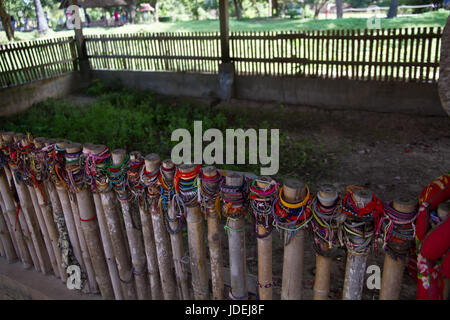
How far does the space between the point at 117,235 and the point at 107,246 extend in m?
0.19

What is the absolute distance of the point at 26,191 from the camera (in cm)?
310

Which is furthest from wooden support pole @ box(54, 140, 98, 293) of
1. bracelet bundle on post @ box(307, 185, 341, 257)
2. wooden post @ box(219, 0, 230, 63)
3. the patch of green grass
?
wooden post @ box(219, 0, 230, 63)

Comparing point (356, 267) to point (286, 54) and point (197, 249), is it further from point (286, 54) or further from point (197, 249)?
point (286, 54)

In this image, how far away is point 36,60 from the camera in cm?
1059

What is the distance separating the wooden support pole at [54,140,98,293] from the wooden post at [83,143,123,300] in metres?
0.21

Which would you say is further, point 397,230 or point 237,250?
point 237,250

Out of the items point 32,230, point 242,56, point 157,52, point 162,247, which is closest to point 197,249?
point 162,247

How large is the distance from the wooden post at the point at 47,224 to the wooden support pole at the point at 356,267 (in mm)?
2382

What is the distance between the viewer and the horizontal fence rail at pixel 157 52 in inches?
387

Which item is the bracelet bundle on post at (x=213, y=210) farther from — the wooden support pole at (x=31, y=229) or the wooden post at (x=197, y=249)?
the wooden support pole at (x=31, y=229)

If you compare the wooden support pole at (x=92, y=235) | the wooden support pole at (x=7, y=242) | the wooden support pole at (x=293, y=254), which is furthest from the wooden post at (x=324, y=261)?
the wooden support pole at (x=7, y=242)

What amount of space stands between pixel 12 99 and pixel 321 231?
34.5 feet

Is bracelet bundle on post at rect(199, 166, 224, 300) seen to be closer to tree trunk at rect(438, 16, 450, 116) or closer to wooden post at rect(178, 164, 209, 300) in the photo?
wooden post at rect(178, 164, 209, 300)

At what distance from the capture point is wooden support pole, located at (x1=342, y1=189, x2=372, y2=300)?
1.77 meters
